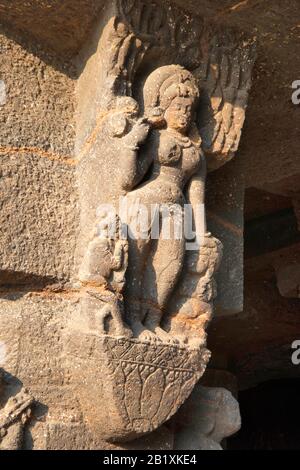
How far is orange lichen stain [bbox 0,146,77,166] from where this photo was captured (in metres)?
3.27

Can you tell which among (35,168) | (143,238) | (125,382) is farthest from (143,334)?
(35,168)

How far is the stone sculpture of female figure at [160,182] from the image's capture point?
315 centimetres

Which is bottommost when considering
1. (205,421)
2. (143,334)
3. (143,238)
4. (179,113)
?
(205,421)

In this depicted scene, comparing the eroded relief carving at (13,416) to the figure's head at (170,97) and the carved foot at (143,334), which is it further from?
the figure's head at (170,97)

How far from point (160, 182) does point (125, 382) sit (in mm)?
706

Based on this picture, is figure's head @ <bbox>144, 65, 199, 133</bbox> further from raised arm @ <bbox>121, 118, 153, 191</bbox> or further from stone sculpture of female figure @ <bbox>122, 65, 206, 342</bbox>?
raised arm @ <bbox>121, 118, 153, 191</bbox>

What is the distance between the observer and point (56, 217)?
3295 millimetres

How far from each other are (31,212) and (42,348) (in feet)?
1.52

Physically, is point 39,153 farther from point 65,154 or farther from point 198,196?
point 198,196

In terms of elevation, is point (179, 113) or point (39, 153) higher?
point (179, 113)

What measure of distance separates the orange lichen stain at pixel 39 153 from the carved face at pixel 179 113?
38 centimetres

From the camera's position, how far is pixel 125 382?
2.97 m
